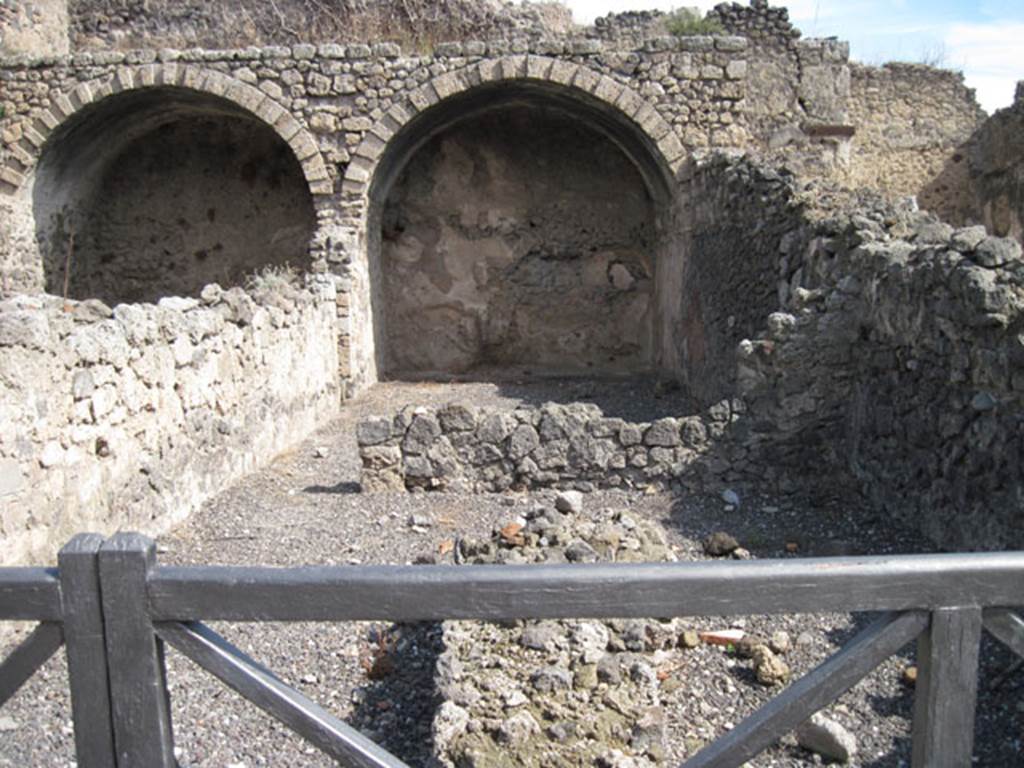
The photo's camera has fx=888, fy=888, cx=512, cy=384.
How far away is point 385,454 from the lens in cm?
580

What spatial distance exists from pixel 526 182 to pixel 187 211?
4.76 m

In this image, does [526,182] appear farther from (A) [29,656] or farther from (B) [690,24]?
(A) [29,656]

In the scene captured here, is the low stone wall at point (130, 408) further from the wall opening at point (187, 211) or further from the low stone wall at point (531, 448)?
the wall opening at point (187, 211)

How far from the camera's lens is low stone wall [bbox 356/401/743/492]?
5719 millimetres

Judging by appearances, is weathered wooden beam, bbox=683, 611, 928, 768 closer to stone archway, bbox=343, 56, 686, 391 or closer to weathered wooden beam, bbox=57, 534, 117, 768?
weathered wooden beam, bbox=57, 534, 117, 768

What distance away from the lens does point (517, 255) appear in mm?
12398

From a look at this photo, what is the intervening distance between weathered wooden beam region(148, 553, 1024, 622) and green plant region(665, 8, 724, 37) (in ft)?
35.6

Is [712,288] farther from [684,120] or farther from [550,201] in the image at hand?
[550,201]

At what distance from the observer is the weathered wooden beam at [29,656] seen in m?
1.43

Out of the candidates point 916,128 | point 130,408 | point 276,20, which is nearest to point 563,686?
point 130,408

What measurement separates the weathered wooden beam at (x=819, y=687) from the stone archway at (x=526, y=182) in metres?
8.81

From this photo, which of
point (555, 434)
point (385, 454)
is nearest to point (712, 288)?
point (555, 434)

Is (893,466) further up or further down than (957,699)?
further down

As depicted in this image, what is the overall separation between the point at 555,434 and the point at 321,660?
2.51 metres
